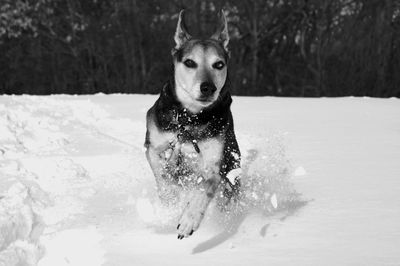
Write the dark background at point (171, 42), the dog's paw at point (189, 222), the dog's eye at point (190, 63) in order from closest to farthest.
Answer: the dog's paw at point (189, 222)
the dog's eye at point (190, 63)
the dark background at point (171, 42)

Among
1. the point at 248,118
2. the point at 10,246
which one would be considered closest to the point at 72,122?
the point at 248,118

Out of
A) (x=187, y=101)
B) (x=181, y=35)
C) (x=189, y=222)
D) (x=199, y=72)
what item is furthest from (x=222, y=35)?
(x=189, y=222)

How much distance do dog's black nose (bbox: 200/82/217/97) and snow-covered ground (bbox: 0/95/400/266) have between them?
1015 millimetres

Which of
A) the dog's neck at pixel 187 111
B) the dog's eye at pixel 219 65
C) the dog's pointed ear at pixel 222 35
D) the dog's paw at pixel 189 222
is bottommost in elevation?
the dog's paw at pixel 189 222

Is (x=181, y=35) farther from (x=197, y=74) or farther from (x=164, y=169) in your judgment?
(x=164, y=169)

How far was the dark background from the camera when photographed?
22.6 m

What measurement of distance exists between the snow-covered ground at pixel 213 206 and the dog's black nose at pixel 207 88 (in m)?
1.02

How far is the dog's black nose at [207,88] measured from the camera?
16.1 ft

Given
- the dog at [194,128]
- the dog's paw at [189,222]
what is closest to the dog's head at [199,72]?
the dog at [194,128]

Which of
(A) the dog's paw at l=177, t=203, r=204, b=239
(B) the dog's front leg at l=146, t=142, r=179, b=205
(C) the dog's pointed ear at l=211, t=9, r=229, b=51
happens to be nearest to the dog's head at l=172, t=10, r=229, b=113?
(C) the dog's pointed ear at l=211, t=9, r=229, b=51

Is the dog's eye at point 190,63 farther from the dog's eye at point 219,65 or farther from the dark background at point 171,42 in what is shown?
the dark background at point 171,42

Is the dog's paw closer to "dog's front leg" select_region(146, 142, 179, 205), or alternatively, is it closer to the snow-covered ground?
the snow-covered ground

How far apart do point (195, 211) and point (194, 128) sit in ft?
3.26

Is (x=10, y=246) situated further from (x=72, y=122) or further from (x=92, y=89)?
(x=92, y=89)
